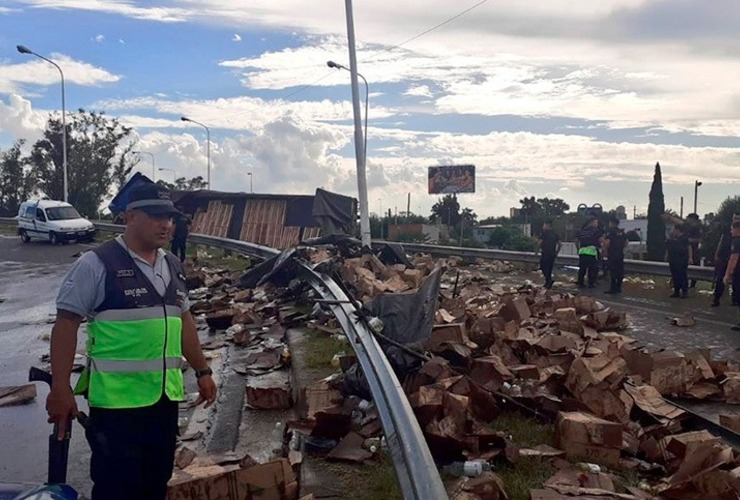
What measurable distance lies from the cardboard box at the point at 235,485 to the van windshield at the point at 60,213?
2967 centimetres

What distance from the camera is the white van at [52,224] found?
3080 centimetres

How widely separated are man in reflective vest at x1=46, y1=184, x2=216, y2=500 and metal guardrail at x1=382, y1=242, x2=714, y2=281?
14.1 meters

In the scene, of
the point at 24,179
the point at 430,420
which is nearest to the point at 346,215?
the point at 430,420

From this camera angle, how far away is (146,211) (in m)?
3.88

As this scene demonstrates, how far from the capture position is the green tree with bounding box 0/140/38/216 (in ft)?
205

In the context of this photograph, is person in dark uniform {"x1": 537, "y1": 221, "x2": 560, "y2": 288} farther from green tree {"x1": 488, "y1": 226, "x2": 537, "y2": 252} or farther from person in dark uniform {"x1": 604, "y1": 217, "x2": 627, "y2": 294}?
green tree {"x1": 488, "y1": 226, "x2": 537, "y2": 252}

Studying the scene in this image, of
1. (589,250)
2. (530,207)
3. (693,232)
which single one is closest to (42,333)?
(589,250)

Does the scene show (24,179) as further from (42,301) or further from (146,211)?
(146,211)

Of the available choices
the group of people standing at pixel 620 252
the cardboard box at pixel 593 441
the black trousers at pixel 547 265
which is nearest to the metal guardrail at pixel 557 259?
the group of people standing at pixel 620 252

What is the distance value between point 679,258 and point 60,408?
14.3m

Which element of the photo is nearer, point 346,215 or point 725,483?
point 725,483

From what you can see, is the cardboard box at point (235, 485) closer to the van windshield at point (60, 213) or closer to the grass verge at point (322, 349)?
the grass verge at point (322, 349)

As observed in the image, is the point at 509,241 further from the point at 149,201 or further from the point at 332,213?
the point at 149,201

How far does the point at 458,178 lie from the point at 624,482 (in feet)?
116
